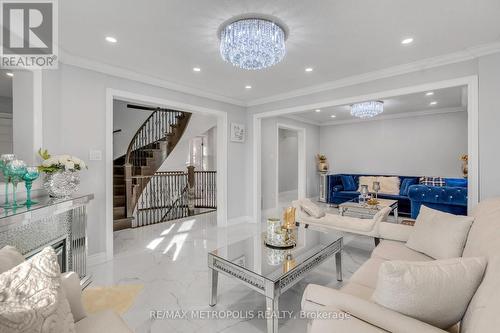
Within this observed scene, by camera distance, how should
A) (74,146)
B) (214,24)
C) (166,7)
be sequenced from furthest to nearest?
(74,146)
(214,24)
(166,7)

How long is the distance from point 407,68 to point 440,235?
2271 millimetres

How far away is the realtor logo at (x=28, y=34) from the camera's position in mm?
1969

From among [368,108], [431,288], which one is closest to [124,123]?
[368,108]

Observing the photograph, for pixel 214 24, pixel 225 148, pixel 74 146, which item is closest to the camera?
pixel 214 24

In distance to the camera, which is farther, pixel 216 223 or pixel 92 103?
pixel 216 223

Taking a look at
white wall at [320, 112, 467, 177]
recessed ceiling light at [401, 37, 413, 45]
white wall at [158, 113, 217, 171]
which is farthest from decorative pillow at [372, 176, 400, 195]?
white wall at [158, 113, 217, 171]

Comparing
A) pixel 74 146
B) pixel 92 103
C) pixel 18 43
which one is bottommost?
pixel 74 146

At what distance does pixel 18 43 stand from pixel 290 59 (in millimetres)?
2847

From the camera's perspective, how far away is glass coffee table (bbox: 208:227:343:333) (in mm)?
1634

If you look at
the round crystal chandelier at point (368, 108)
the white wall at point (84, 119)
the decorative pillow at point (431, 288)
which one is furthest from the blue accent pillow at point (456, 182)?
the white wall at point (84, 119)

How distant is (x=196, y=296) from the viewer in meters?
2.26

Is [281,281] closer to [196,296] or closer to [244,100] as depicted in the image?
[196,296]

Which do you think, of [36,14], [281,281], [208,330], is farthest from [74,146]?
[281,281]

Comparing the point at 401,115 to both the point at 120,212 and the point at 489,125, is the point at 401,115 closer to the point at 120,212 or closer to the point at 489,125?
the point at 489,125
